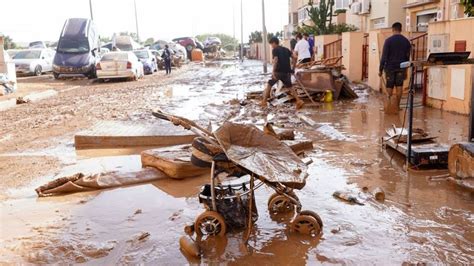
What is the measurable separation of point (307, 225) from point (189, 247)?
1.06 metres

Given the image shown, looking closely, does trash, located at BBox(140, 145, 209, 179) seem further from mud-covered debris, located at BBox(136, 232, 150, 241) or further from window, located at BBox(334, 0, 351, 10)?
window, located at BBox(334, 0, 351, 10)

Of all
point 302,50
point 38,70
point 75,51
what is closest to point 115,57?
point 75,51

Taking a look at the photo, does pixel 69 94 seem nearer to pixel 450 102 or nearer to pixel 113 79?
pixel 113 79

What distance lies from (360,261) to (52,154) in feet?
19.1

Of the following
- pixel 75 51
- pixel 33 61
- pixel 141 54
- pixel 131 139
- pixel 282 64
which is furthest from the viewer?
pixel 141 54

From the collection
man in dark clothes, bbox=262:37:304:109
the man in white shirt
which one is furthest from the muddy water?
the man in white shirt

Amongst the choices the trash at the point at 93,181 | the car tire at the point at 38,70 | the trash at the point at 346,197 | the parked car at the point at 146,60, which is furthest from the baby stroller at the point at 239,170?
the car tire at the point at 38,70

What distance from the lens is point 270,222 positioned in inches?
→ 187

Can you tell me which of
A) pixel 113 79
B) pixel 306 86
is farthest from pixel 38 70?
pixel 306 86

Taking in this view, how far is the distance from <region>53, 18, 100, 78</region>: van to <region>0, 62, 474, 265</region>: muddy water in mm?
18661

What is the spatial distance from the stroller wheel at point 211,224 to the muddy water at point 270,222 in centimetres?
9

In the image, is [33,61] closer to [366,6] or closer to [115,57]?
[115,57]

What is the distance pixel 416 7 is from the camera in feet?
66.8

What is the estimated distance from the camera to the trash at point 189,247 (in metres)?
4.00
